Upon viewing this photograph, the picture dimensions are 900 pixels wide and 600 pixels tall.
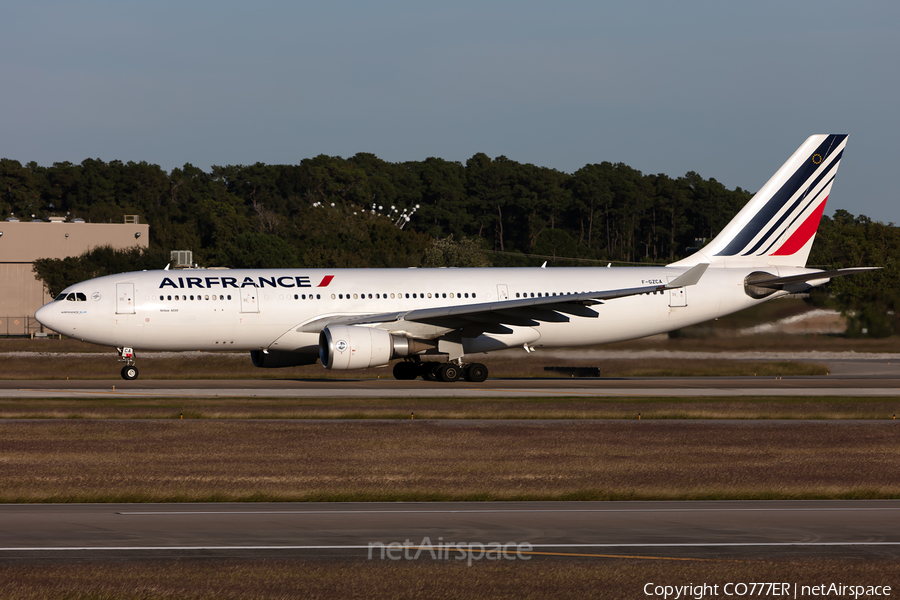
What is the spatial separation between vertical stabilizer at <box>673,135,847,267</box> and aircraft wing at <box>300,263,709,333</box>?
18.3 feet

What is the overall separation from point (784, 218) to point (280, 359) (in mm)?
18630

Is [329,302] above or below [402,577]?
above

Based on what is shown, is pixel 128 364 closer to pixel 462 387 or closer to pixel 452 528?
pixel 462 387

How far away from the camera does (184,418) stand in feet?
73.2

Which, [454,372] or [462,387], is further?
[454,372]

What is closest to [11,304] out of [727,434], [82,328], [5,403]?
[82,328]

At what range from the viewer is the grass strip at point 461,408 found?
2294 cm

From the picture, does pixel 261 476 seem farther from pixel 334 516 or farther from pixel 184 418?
pixel 184 418

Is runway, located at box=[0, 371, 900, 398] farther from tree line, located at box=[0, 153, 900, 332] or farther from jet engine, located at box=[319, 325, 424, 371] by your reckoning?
tree line, located at box=[0, 153, 900, 332]

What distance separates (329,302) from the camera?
33.1 m

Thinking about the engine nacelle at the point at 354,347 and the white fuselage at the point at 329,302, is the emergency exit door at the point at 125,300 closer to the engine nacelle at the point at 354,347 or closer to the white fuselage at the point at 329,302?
the white fuselage at the point at 329,302

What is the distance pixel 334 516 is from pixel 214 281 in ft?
70.9

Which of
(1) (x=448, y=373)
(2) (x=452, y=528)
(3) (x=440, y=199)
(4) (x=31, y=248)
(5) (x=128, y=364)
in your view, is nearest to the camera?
Answer: (2) (x=452, y=528)

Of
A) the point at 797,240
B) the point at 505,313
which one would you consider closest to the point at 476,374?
the point at 505,313
